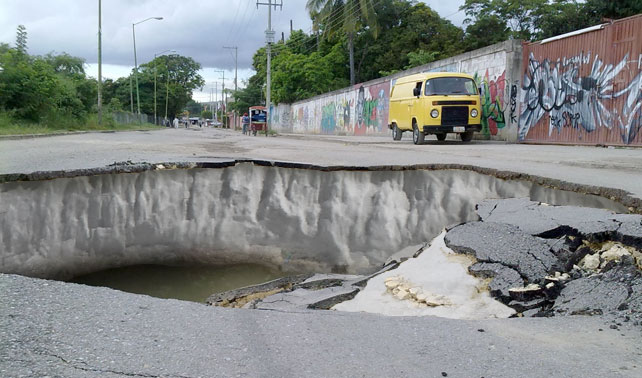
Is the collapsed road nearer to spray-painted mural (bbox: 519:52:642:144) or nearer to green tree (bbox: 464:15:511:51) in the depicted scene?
spray-painted mural (bbox: 519:52:642:144)

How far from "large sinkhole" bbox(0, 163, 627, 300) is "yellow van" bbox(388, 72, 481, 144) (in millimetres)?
7242

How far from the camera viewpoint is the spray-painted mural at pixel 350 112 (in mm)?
24406

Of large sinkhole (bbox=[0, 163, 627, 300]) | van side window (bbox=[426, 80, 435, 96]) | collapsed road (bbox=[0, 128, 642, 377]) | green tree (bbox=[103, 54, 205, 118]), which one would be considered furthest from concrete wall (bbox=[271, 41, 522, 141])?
green tree (bbox=[103, 54, 205, 118])

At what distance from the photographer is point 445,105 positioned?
547 inches

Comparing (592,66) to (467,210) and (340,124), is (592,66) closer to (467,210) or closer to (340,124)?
(467,210)

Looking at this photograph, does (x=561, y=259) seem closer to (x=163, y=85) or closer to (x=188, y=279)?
(x=188, y=279)

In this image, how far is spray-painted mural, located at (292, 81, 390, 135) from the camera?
24406 mm

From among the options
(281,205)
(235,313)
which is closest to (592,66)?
(281,205)

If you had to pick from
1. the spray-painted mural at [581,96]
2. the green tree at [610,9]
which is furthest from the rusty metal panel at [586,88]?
the green tree at [610,9]

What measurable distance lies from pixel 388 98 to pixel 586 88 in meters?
11.8

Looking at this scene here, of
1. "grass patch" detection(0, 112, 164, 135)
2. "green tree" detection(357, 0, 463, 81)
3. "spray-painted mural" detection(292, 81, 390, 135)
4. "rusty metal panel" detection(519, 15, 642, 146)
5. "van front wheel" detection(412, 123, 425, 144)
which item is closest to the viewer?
"rusty metal panel" detection(519, 15, 642, 146)

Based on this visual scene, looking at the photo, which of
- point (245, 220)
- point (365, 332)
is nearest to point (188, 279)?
point (245, 220)

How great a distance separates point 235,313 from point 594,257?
8.40 ft

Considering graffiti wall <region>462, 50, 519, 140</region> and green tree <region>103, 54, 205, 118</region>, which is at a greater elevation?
green tree <region>103, 54, 205, 118</region>
